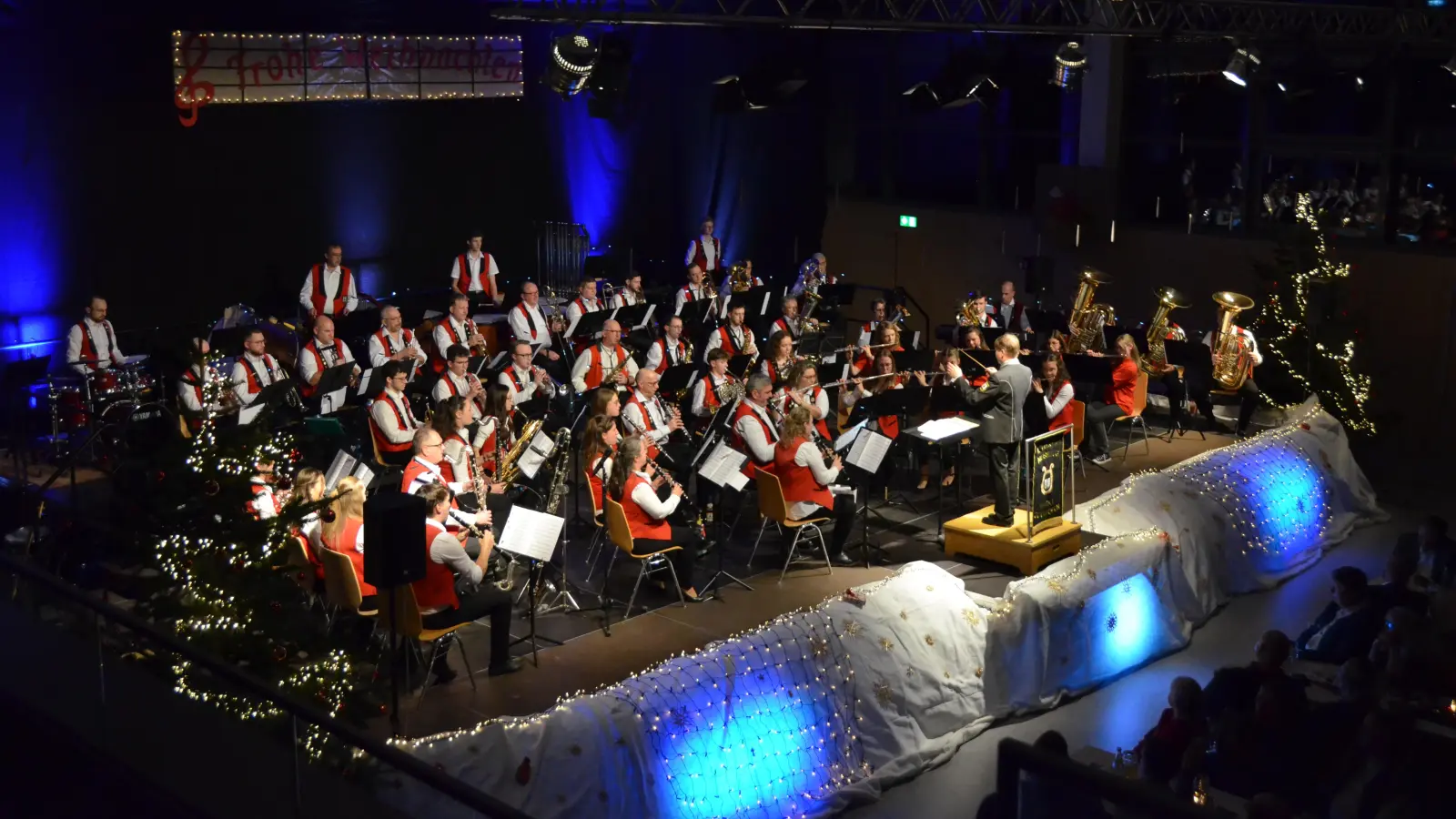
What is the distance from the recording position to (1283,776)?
6074 mm

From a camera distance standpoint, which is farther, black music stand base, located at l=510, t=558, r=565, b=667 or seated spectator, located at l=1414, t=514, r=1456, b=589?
seated spectator, located at l=1414, t=514, r=1456, b=589

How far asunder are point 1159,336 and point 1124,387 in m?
0.99

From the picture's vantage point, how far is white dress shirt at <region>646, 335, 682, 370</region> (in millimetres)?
12188

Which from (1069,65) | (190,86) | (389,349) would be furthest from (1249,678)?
(190,86)

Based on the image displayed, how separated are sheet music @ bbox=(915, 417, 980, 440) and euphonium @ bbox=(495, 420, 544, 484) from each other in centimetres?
255

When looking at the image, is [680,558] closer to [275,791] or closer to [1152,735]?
[1152,735]

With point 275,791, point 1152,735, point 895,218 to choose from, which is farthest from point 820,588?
point 895,218

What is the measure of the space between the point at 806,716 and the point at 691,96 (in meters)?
12.6

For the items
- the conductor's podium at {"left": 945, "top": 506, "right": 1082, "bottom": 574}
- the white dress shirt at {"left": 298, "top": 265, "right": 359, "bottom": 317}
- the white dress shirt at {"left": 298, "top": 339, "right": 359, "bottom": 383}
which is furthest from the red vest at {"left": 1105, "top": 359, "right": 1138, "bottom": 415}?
the white dress shirt at {"left": 298, "top": 265, "right": 359, "bottom": 317}

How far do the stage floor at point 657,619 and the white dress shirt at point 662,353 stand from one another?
1.98m

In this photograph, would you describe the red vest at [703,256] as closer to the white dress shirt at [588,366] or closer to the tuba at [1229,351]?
the white dress shirt at [588,366]

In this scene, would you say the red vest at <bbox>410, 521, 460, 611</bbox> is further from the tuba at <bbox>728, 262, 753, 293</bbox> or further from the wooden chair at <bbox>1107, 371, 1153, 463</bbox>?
the tuba at <bbox>728, 262, 753, 293</bbox>

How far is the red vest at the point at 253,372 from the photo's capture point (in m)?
11.0

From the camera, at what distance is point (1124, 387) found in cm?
1223
